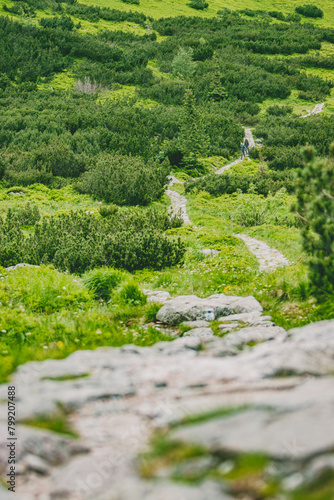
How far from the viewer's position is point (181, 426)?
1.96 m

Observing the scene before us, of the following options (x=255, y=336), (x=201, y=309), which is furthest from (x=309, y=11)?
(x=255, y=336)

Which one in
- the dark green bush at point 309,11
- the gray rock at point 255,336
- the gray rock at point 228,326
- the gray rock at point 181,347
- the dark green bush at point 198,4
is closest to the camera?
the gray rock at point 181,347

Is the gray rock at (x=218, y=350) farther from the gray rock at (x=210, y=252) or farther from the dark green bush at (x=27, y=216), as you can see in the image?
the dark green bush at (x=27, y=216)

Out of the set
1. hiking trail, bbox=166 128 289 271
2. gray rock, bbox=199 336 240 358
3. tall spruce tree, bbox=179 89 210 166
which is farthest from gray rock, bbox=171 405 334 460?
tall spruce tree, bbox=179 89 210 166

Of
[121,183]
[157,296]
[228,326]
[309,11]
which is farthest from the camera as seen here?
[309,11]

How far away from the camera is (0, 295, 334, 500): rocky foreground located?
1.58 meters

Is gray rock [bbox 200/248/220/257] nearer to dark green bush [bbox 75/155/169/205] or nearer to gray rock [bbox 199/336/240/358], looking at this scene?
gray rock [bbox 199/336/240/358]

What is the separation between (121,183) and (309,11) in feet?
210

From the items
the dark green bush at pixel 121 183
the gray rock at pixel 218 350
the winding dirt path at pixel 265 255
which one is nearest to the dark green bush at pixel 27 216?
the dark green bush at pixel 121 183

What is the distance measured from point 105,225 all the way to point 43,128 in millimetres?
14937

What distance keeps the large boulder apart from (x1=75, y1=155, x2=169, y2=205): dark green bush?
478 inches

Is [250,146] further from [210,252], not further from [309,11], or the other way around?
[309,11]

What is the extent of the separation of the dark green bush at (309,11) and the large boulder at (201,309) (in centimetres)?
7362

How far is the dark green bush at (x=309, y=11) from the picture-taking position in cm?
6384
